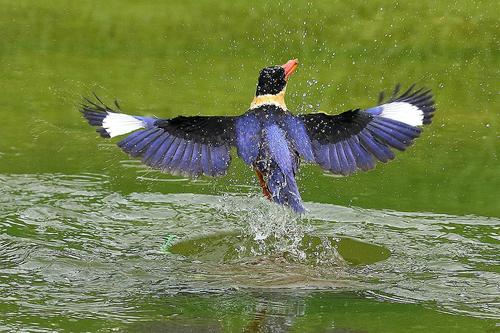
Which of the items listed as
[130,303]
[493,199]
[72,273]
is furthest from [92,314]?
[493,199]

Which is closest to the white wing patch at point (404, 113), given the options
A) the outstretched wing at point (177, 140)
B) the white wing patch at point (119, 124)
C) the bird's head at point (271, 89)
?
the bird's head at point (271, 89)

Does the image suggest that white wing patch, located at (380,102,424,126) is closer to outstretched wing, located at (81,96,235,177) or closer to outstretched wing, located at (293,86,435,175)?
outstretched wing, located at (293,86,435,175)

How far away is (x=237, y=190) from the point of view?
7.09 m

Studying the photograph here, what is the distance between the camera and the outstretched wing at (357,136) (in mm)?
6141

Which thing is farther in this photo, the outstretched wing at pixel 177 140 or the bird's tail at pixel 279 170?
the outstretched wing at pixel 177 140

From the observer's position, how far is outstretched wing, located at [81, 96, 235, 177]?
6.07 metres

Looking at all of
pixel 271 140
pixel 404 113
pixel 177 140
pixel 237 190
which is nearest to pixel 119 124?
pixel 177 140

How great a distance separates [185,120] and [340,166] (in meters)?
0.80

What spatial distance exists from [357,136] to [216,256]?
94cm

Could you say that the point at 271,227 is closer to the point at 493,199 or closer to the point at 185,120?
the point at 185,120

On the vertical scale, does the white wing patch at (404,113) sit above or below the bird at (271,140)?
above

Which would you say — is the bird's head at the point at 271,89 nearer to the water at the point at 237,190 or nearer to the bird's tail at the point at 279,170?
the bird's tail at the point at 279,170

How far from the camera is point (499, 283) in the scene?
215 inches

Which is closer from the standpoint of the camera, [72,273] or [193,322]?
[193,322]
